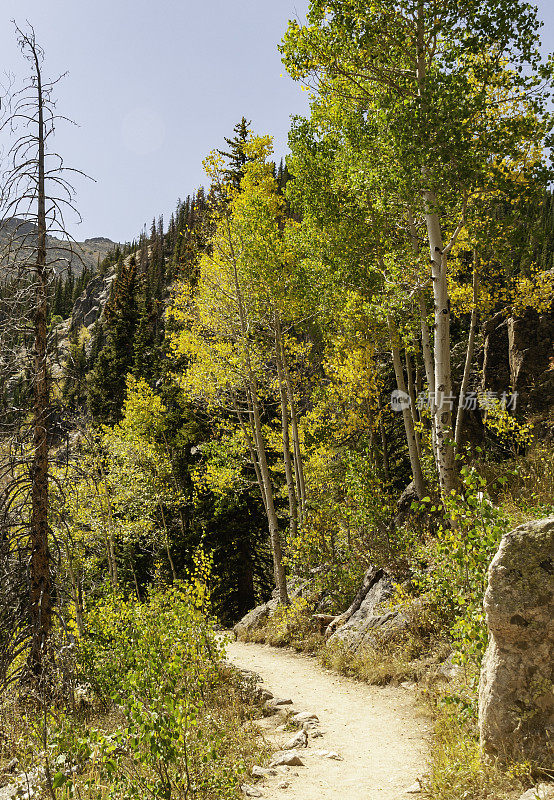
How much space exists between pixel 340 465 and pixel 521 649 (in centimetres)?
1150

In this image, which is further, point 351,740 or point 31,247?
point 31,247

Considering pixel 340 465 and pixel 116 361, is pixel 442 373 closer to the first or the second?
pixel 340 465

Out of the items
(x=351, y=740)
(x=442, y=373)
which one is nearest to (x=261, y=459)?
(x=442, y=373)

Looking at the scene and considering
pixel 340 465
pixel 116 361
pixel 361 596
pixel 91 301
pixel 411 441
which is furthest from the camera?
pixel 91 301

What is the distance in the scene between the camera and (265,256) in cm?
1184

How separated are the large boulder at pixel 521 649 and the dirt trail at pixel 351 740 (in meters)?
1.07

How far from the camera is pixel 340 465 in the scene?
15219 millimetres

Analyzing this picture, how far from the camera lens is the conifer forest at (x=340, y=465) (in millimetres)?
4082

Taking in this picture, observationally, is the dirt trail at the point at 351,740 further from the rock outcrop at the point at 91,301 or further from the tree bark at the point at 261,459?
the rock outcrop at the point at 91,301

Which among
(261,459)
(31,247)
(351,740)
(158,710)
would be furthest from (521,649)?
(261,459)

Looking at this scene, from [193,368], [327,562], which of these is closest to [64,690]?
[327,562]

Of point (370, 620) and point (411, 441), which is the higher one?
point (411, 441)

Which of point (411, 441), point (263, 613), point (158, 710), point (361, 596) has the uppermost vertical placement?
point (411, 441)

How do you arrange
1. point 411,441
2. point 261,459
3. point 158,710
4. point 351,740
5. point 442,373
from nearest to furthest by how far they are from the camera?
point 158,710
point 351,740
point 442,373
point 411,441
point 261,459
